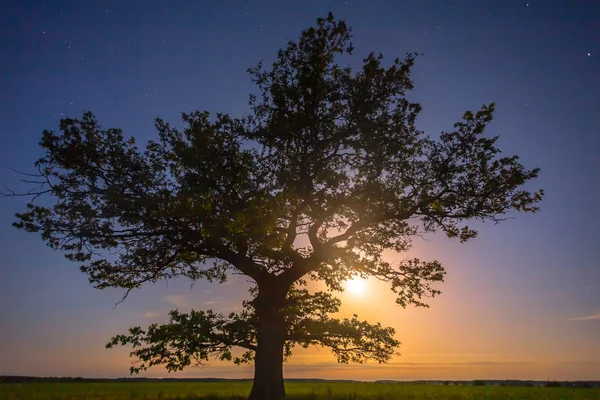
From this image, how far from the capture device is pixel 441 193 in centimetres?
2278

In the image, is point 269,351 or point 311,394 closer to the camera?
point 311,394

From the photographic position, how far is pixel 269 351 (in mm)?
22922

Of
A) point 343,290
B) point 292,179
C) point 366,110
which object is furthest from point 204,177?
point 343,290

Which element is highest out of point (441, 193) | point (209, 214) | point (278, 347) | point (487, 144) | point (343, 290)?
point (487, 144)

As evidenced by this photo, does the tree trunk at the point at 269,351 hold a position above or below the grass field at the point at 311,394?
above

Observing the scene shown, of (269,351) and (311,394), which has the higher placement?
(269,351)

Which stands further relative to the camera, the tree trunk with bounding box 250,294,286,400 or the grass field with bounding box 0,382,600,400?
the tree trunk with bounding box 250,294,286,400

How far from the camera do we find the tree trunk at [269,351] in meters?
22.2

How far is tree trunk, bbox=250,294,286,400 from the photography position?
2216 centimetres

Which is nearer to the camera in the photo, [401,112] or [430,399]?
[430,399]

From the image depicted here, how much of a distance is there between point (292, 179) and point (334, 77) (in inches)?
200

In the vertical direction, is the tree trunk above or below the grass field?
above

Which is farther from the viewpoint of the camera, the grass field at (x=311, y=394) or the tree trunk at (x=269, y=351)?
the tree trunk at (x=269, y=351)

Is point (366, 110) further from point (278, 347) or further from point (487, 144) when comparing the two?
point (278, 347)
